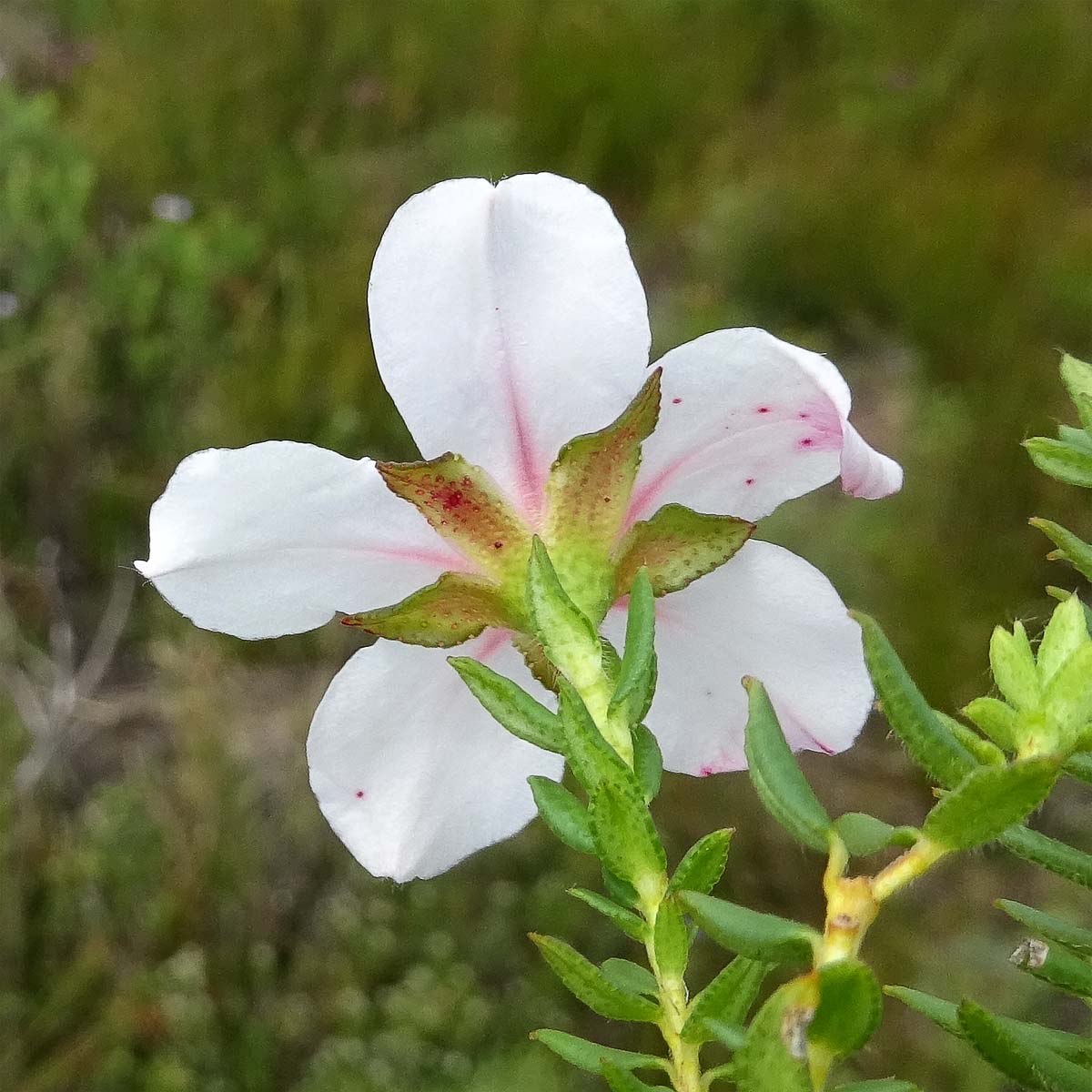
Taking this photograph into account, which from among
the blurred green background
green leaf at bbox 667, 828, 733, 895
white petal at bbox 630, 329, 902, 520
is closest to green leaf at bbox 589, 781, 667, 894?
green leaf at bbox 667, 828, 733, 895

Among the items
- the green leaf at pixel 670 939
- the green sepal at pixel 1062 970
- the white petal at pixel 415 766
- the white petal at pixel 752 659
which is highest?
the green leaf at pixel 670 939

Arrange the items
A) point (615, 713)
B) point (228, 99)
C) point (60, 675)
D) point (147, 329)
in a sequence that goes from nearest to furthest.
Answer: point (615, 713), point (60, 675), point (147, 329), point (228, 99)

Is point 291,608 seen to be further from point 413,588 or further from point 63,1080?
point 63,1080

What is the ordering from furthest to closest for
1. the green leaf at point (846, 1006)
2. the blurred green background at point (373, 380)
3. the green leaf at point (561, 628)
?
1. the blurred green background at point (373, 380)
2. the green leaf at point (561, 628)
3. the green leaf at point (846, 1006)

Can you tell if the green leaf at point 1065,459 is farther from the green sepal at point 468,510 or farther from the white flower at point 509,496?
the green sepal at point 468,510

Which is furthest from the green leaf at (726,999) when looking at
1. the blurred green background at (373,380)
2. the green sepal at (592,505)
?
the blurred green background at (373,380)

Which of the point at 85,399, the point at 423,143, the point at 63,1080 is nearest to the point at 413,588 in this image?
the point at 63,1080

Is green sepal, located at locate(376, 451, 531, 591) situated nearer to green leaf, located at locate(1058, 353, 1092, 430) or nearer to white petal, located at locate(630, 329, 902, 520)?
white petal, located at locate(630, 329, 902, 520)
